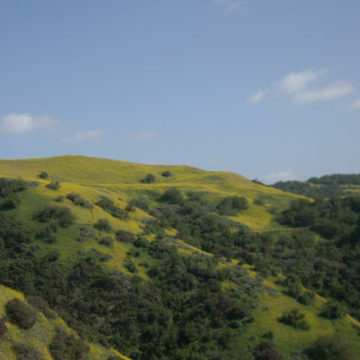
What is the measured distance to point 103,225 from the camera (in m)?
55.4

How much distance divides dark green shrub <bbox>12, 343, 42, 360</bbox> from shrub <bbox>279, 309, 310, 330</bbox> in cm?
2460

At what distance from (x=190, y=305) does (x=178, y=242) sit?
54.9 feet

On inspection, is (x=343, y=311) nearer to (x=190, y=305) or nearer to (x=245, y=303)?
(x=245, y=303)

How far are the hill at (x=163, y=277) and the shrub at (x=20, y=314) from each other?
77cm

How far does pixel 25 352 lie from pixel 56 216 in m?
29.4

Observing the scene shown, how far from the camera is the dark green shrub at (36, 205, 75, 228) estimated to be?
53509 mm

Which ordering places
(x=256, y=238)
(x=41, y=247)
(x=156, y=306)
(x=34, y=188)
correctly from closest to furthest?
(x=156, y=306)
(x=41, y=247)
(x=34, y=188)
(x=256, y=238)

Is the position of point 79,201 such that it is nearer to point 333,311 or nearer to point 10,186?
point 10,186

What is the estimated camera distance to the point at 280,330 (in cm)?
3984

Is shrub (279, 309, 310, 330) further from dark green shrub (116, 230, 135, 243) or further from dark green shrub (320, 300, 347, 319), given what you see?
dark green shrub (116, 230, 135, 243)

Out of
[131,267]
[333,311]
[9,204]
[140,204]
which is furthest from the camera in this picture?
[140,204]

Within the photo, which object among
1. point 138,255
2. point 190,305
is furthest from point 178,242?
point 190,305

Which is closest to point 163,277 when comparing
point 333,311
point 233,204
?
point 333,311

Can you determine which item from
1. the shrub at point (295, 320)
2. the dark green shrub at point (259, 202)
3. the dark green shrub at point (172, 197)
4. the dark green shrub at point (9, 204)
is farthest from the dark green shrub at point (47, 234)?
the dark green shrub at point (259, 202)
